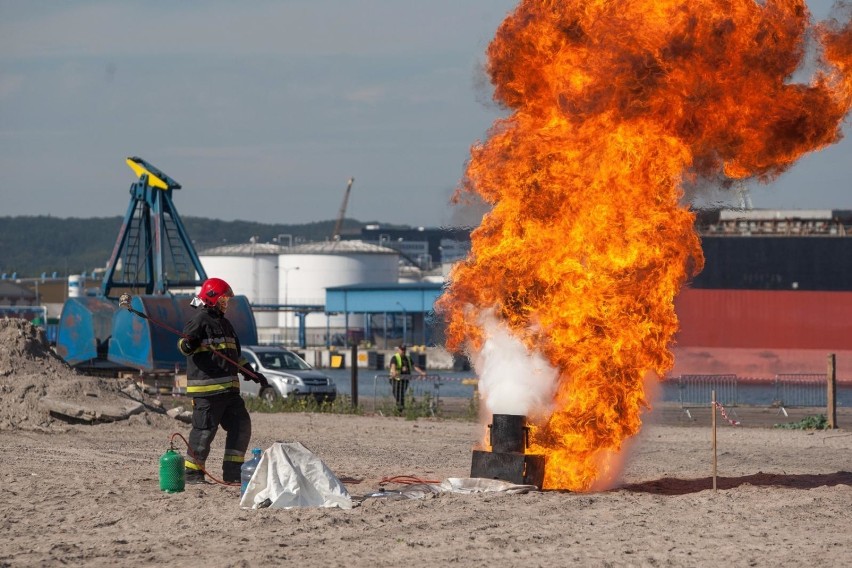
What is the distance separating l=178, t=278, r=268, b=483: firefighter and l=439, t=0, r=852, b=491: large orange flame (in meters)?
2.62

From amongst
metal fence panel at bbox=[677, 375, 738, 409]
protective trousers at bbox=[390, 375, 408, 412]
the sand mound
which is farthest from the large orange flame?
metal fence panel at bbox=[677, 375, 738, 409]

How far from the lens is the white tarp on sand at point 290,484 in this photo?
10.0m

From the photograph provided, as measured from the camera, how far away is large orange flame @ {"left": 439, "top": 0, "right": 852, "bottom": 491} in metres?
10.6

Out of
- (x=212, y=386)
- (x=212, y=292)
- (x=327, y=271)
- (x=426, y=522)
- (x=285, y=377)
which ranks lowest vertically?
(x=426, y=522)

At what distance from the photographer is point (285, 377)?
29.7 m

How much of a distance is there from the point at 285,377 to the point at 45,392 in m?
11.0

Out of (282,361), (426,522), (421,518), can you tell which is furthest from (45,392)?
(282,361)

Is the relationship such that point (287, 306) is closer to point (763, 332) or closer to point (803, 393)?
point (763, 332)

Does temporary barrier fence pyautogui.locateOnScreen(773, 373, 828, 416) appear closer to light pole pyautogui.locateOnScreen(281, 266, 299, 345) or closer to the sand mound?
the sand mound

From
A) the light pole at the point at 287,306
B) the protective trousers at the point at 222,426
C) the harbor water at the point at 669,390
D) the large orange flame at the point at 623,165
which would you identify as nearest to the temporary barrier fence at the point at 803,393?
the harbor water at the point at 669,390

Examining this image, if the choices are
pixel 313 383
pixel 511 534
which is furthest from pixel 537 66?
pixel 313 383

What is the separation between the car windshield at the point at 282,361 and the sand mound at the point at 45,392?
29.5 feet

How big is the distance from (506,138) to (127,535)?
16.9 feet

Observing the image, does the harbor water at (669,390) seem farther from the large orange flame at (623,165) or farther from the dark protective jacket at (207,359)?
the large orange flame at (623,165)
